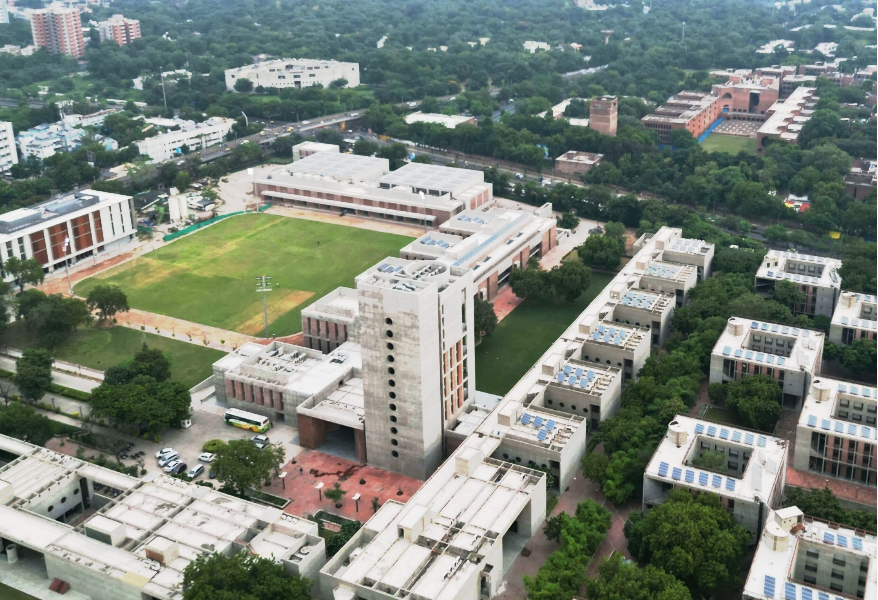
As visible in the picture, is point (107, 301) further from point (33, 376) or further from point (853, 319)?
point (853, 319)

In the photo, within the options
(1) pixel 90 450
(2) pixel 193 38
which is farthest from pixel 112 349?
(2) pixel 193 38

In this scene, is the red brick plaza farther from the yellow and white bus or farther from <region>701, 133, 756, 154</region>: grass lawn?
<region>701, 133, 756, 154</region>: grass lawn

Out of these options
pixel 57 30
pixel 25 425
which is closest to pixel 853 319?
pixel 25 425

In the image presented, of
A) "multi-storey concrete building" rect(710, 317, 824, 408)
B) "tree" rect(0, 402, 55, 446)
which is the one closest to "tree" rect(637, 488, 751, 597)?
"multi-storey concrete building" rect(710, 317, 824, 408)

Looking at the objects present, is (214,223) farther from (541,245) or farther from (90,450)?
(90,450)

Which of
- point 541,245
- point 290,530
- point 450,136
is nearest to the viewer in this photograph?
point 290,530

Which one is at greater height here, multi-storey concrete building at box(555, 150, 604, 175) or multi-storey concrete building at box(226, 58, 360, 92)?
multi-storey concrete building at box(226, 58, 360, 92)
